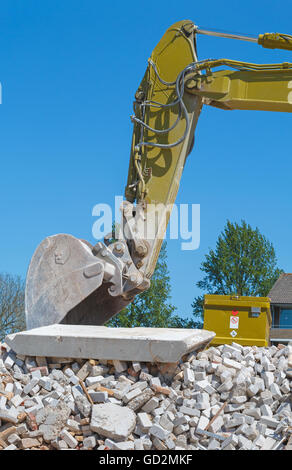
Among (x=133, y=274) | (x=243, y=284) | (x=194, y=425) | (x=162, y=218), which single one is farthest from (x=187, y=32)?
(x=243, y=284)

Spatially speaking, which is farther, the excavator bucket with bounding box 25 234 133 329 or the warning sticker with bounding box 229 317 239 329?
the warning sticker with bounding box 229 317 239 329

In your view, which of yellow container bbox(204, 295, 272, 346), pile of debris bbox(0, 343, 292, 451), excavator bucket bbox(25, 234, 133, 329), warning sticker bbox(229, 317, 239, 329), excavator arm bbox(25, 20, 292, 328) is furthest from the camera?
warning sticker bbox(229, 317, 239, 329)

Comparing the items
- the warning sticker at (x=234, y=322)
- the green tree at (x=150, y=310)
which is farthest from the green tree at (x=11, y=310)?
the warning sticker at (x=234, y=322)

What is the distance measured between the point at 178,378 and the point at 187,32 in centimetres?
401

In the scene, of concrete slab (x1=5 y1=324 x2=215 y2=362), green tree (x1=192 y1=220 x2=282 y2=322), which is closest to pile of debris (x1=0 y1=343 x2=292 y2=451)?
concrete slab (x1=5 y1=324 x2=215 y2=362)

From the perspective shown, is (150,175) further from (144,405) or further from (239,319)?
(239,319)

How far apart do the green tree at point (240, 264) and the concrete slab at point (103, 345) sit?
783 inches

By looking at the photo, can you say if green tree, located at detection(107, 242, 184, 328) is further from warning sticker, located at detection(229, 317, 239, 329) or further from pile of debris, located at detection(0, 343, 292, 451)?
pile of debris, located at detection(0, 343, 292, 451)

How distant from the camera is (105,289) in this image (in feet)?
22.1

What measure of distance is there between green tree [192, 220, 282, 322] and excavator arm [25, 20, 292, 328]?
18360 millimetres

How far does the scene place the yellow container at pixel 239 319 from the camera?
10773 mm

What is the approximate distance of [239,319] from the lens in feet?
35.8

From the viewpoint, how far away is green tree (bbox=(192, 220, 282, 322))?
83.0 feet

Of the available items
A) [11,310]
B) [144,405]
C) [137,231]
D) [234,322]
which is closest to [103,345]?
[144,405]
